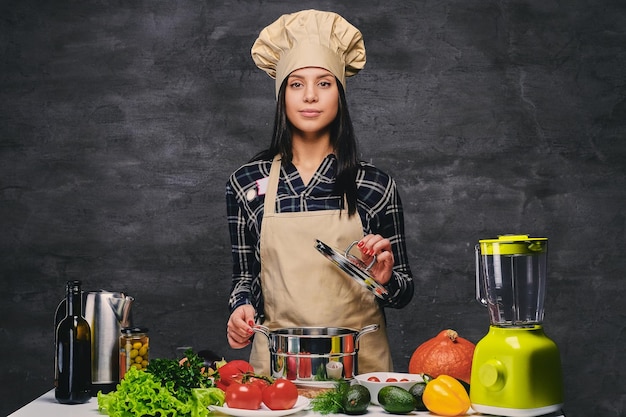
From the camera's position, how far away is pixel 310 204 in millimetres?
2961

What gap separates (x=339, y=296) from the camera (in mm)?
2867

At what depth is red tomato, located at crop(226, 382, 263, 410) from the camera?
2.06 m

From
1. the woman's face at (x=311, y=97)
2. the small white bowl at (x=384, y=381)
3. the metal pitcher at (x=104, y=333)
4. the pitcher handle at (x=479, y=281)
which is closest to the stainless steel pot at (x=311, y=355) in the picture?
the small white bowl at (x=384, y=381)

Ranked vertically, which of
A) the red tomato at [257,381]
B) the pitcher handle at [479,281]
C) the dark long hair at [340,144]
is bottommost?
the red tomato at [257,381]

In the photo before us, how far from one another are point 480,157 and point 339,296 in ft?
5.89

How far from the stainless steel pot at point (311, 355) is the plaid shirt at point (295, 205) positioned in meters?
0.67

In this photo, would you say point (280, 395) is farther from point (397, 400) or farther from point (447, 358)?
point (447, 358)

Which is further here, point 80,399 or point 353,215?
point 353,215

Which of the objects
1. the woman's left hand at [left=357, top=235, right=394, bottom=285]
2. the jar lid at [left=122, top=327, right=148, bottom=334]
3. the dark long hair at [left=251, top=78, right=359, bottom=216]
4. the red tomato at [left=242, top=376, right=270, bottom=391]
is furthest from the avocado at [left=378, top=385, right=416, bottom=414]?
the dark long hair at [left=251, top=78, right=359, bottom=216]

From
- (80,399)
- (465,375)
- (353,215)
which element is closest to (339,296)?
(353,215)

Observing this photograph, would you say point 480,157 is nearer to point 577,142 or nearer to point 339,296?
point 577,142

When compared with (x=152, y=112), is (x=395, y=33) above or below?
above

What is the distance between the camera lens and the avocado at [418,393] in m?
2.12

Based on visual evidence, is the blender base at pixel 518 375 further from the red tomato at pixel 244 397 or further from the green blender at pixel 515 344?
the red tomato at pixel 244 397
